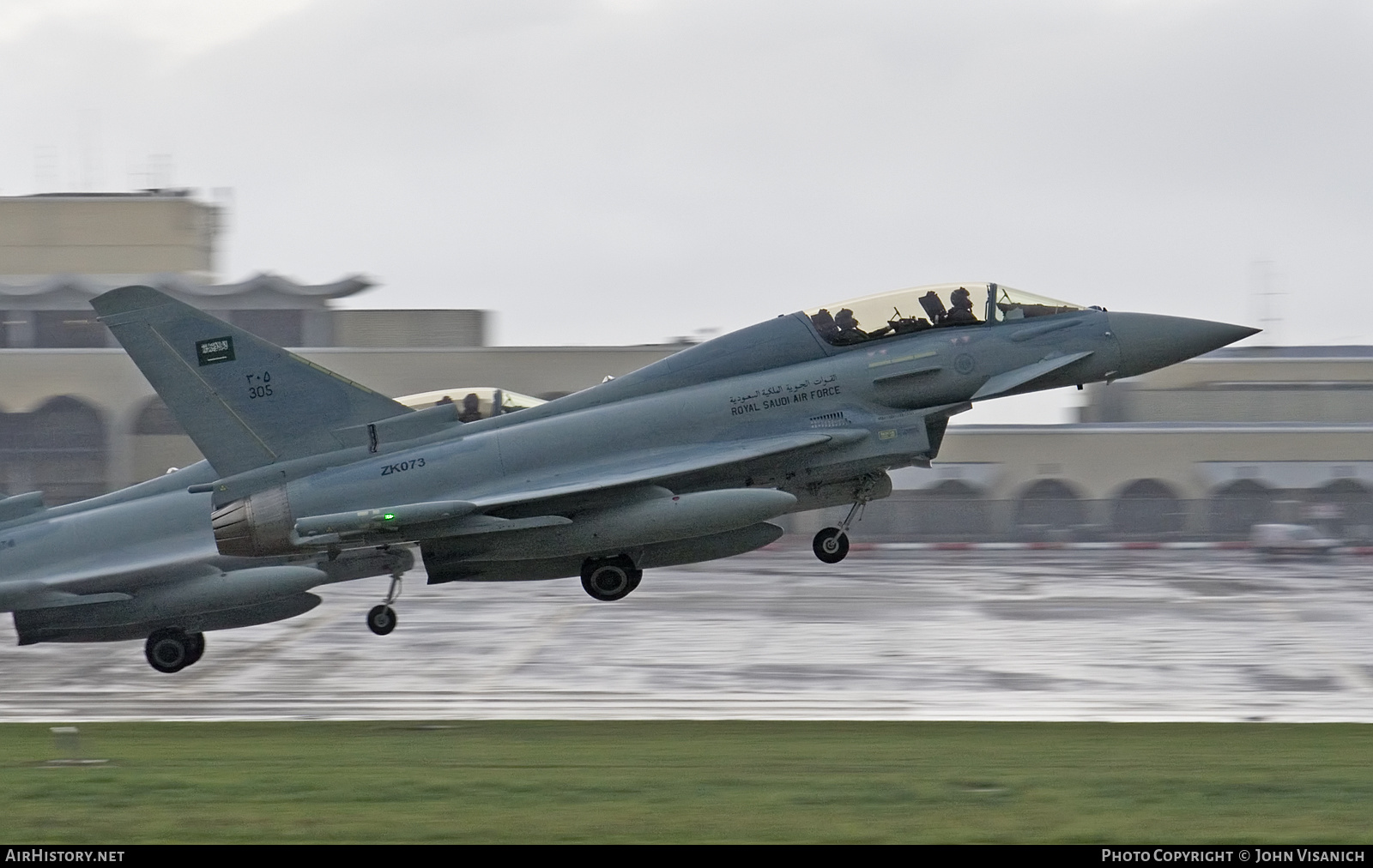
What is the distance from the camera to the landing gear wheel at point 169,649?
90.3 ft

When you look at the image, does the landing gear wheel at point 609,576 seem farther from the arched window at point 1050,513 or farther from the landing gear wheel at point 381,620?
the arched window at point 1050,513

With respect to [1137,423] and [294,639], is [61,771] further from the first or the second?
[1137,423]

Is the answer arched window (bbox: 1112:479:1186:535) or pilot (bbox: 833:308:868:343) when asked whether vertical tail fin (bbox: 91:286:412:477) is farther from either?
arched window (bbox: 1112:479:1186:535)

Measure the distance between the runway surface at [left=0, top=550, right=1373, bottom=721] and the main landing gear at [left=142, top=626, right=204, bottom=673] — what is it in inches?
34.0

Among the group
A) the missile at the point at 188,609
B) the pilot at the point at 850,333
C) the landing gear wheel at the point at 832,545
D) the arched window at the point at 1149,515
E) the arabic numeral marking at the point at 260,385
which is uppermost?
the pilot at the point at 850,333

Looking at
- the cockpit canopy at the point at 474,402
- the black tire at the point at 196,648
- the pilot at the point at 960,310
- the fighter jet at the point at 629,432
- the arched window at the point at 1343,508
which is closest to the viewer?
the fighter jet at the point at 629,432

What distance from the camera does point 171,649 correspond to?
90.6 feet

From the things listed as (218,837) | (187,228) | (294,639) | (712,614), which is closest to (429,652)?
(294,639)

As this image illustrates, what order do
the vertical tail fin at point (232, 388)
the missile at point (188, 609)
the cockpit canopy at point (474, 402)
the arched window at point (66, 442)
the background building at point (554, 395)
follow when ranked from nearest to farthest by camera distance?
the vertical tail fin at point (232, 388) < the cockpit canopy at point (474, 402) < the missile at point (188, 609) < the background building at point (554, 395) < the arched window at point (66, 442)

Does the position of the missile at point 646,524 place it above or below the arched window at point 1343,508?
above

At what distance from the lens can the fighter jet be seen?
20188 mm

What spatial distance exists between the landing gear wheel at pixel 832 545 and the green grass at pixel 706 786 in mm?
2438

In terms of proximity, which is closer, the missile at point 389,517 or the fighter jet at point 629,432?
the missile at point 389,517

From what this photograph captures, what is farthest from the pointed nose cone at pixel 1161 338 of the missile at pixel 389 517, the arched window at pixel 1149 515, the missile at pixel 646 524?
the arched window at pixel 1149 515
